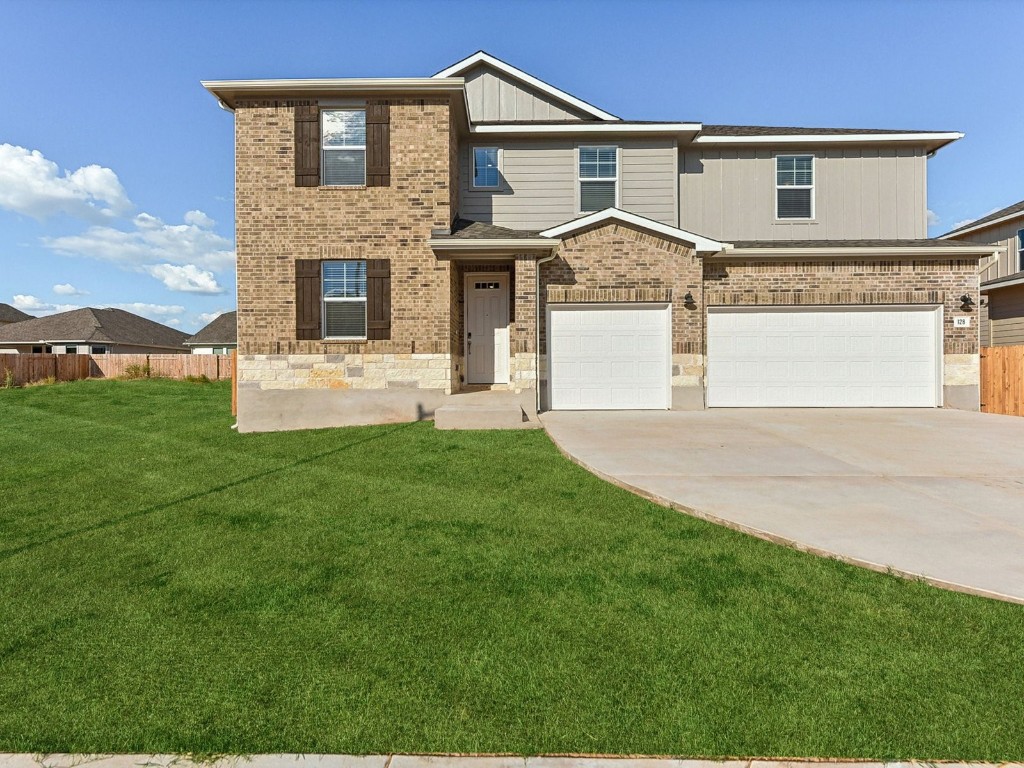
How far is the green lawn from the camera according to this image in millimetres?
2141

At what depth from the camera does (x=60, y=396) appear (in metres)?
16.1

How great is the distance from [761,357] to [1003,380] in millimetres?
5346

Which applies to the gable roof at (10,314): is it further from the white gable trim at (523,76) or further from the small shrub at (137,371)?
the white gable trim at (523,76)

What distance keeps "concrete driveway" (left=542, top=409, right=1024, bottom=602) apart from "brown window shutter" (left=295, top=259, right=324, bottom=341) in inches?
205

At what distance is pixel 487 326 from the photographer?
468 inches

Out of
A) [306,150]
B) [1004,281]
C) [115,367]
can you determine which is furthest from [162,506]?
[115,367]

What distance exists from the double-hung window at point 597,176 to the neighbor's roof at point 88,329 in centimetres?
3445

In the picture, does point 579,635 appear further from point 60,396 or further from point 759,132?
point 60,396

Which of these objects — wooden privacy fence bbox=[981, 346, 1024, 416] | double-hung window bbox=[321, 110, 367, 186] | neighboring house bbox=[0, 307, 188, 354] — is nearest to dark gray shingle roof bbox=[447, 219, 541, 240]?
double-hung window bbox=[321, 110, 367, 186]

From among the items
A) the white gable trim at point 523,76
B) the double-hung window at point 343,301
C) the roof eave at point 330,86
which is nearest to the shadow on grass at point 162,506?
the double-hung window at point 343,301

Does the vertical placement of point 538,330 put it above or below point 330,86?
below

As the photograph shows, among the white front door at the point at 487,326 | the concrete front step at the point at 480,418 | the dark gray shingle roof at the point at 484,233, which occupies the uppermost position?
the dark gray shingle roof at the point at 484,233

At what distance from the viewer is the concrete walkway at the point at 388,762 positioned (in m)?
1.97

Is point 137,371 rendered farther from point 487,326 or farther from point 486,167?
point 486,167
